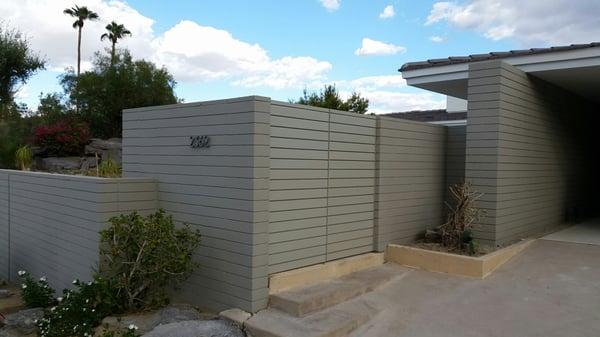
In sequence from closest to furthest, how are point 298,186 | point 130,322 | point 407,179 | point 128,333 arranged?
point 128,333, point 130,322, point 298,186, point 407,179

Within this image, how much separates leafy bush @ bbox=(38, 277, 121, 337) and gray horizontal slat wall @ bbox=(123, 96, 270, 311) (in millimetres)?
831

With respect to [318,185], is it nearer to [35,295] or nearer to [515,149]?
[515,149]

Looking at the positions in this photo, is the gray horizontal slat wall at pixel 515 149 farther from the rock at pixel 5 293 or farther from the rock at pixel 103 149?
the rock at pixel 103 149

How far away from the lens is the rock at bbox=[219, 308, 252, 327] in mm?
4578

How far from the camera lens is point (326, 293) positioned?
4926 millimetres

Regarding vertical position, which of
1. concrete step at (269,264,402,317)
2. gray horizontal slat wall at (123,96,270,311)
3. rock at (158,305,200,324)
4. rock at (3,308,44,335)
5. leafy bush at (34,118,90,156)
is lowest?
rock at (3,308,44,335)

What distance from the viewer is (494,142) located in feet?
21.0

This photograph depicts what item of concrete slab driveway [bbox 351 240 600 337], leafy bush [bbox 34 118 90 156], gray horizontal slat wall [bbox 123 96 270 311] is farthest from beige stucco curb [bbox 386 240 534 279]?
leafy bush [bbox 34 118 90 156]

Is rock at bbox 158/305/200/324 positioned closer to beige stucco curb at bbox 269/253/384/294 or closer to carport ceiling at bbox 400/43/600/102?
beige stucco curb at bbox 269/253/384/294

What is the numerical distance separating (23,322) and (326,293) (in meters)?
3.31

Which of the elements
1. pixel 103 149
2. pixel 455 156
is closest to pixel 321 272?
pixel 455 156

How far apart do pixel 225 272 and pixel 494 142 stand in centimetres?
385

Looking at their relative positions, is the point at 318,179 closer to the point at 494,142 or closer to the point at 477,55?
the point at 494,142

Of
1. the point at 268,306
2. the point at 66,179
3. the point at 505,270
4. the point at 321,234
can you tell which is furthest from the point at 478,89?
the point at 66,179
